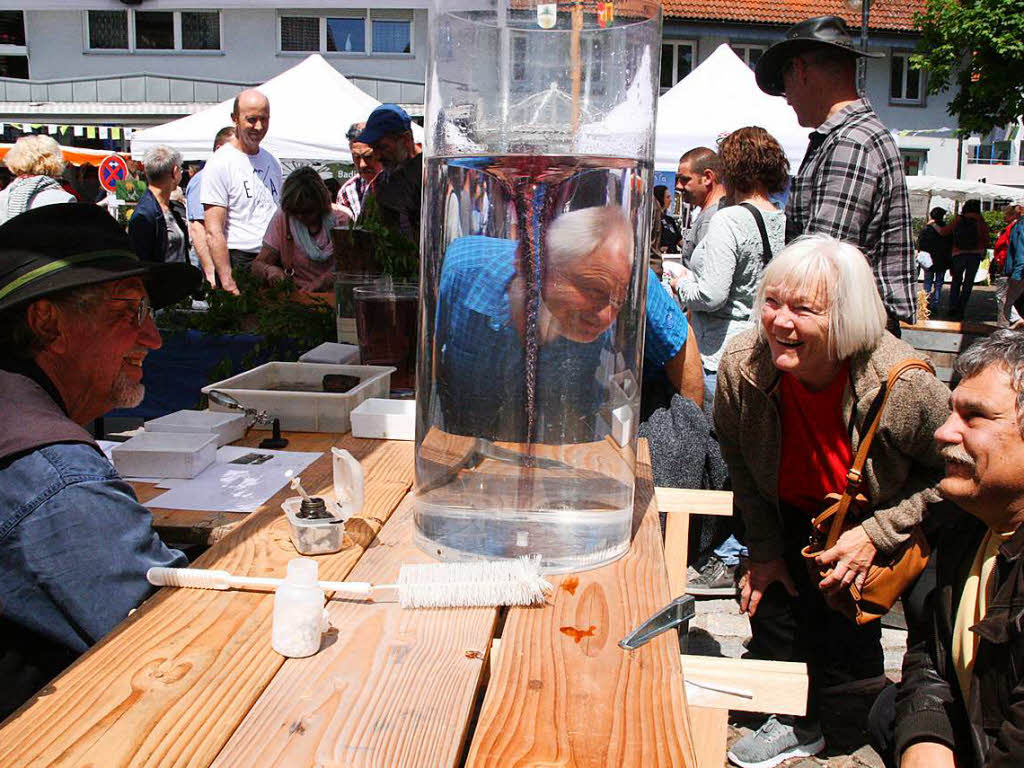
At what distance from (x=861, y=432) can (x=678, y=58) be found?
84.3 feet

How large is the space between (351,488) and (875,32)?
28104mm

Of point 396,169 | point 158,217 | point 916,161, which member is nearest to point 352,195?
point 158,217

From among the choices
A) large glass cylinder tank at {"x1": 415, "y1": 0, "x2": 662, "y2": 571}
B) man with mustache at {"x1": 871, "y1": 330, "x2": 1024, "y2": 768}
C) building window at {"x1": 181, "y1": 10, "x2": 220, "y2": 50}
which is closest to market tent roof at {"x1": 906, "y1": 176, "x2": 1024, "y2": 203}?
building window at {"x1": 181, "y1": 10, "x2": 220, "y2": 50}

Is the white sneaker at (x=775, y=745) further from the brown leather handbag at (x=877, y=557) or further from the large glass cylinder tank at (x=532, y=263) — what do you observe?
the large glass cylinder tank at (x=532, y=263)

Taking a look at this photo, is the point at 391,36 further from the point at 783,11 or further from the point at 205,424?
the point at 205,424

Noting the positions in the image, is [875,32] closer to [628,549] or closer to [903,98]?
[903,98]

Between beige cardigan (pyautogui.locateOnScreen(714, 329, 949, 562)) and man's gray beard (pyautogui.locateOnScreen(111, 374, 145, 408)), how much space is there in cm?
158

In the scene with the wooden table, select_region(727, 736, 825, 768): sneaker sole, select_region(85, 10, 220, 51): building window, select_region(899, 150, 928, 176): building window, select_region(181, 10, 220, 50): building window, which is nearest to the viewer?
the wooden table

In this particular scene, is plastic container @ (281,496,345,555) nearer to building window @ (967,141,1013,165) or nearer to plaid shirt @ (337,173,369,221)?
plaid shirt @ (337,173,369,221)

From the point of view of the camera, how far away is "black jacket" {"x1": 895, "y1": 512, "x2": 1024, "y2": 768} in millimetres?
1841

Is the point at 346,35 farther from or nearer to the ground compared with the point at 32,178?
farther from the ground

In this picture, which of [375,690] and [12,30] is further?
[12,30]

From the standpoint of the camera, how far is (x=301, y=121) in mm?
10172

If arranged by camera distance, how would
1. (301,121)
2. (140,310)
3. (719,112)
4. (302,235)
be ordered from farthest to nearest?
1. (301,121)
2. (719,112)
3. (302,235)
4. (140,310)
